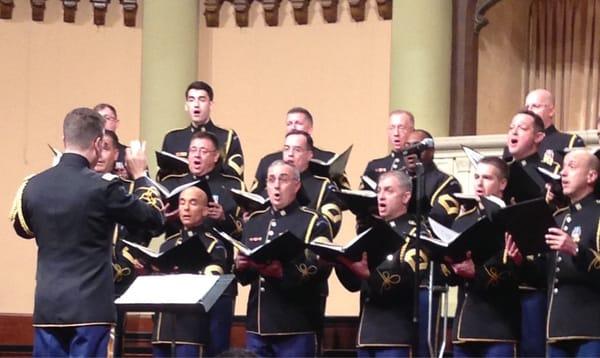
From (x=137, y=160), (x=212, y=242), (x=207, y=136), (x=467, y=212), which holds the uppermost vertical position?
(x=207, y=136)

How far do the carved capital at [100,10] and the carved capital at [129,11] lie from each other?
0.45 ft

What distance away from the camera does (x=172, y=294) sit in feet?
17.4

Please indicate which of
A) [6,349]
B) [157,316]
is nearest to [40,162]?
[6,349]

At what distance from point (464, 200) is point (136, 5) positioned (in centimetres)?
439

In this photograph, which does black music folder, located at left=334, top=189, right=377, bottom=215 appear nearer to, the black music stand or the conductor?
the black music stand

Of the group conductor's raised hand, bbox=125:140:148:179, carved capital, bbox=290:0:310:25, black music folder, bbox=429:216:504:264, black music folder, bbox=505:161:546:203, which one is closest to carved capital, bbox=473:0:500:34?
carved capital, bbox=290:0:310:25

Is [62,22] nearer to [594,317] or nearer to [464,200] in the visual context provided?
[464,200]

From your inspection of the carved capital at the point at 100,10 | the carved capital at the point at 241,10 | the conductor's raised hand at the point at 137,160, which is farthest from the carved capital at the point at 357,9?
the conductor's raised hand at the point at 137,160

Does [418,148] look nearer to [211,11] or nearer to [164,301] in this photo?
[164,301]

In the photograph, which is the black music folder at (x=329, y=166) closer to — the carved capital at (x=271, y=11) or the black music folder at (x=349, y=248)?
the black music folder at (x=349, y=248)

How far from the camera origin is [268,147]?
395 inches

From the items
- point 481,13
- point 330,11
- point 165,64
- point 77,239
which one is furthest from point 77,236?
point 330,11

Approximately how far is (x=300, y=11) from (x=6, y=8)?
2.23 meters

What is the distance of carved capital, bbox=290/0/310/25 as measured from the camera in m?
10.0
